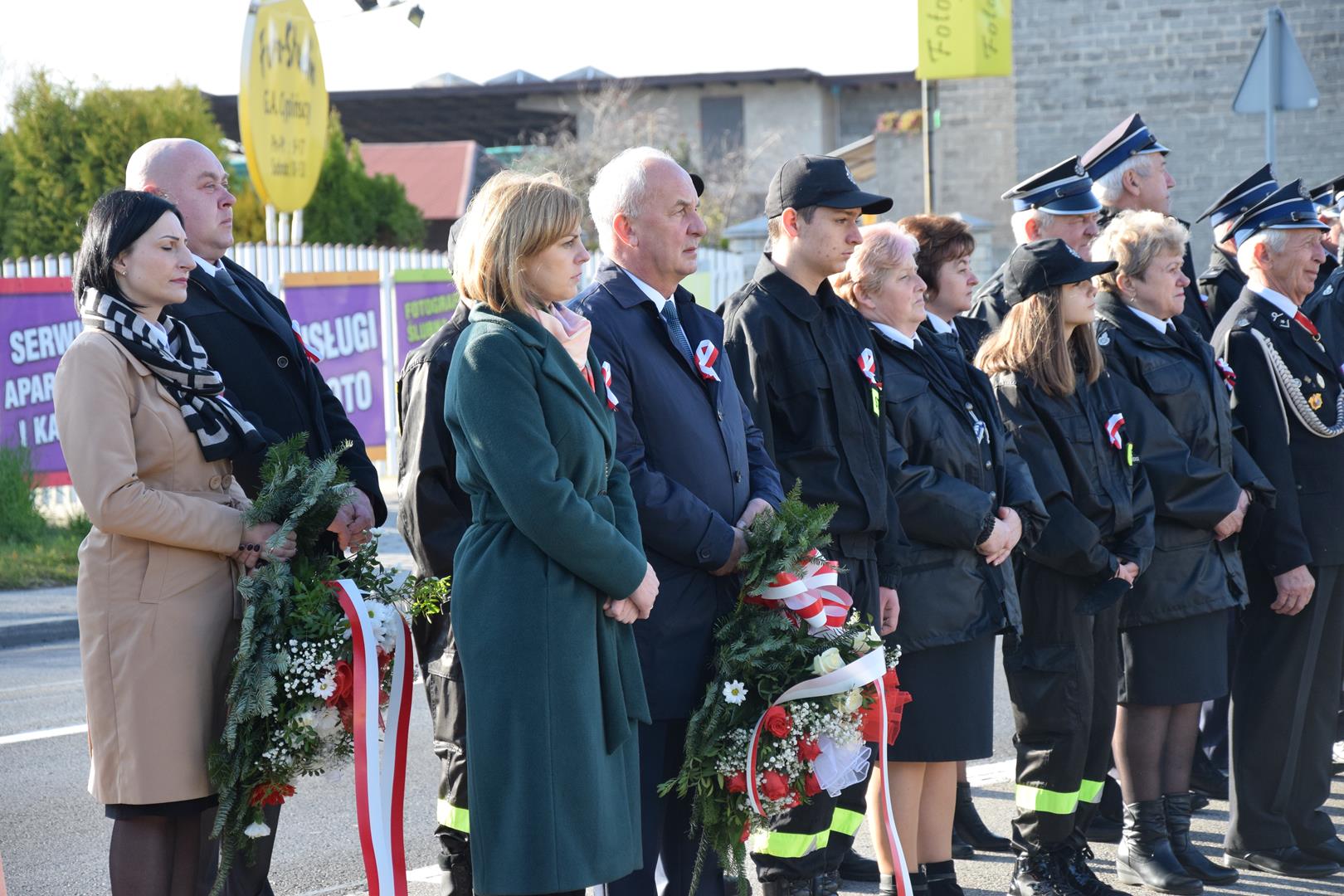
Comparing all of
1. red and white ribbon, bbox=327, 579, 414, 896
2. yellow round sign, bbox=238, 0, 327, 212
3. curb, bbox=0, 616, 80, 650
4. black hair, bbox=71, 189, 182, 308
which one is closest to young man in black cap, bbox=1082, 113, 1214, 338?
red and white ribbon, bbox=327, 579, 414, 896

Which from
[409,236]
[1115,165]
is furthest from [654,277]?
[409,236]

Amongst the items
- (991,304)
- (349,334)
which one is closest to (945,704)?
(991,304)

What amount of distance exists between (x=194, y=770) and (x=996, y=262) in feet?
77.2

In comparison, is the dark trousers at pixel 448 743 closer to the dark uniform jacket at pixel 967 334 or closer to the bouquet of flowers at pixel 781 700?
the bouquet of flowers at pixel 781 700

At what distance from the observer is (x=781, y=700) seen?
3943 millimetres

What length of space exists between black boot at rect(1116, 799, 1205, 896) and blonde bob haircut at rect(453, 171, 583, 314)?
308 cm

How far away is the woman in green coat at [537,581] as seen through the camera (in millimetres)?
3467

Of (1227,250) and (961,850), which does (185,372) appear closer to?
(961,850)

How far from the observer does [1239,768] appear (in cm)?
572

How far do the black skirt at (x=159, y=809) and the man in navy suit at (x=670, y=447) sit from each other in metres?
1.06

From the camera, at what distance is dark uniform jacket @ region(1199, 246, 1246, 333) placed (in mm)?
6969

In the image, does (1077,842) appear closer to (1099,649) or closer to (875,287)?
(1099,649)

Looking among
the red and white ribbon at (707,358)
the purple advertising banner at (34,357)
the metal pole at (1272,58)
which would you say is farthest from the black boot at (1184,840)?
the purple advertising banner at (34,357)

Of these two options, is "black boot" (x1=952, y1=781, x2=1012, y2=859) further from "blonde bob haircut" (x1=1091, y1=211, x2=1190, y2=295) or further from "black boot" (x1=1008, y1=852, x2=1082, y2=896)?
Answer: "blonde bob haircut" (x1=1091, y1=211, x2=1190, y2=295)
